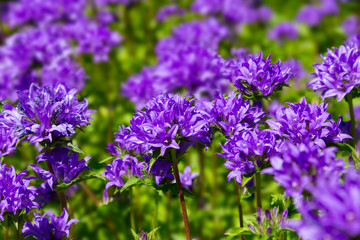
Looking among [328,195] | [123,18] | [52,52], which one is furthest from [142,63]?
[328,195]

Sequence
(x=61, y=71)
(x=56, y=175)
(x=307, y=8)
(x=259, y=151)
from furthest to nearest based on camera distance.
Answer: (x=307, y=8)
(x=61, y=71)
(x=56, y=175)
(x=259, y=151)

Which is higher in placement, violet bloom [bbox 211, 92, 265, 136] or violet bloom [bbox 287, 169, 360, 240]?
violet bloom [bbox 211, 92, 265, 136]

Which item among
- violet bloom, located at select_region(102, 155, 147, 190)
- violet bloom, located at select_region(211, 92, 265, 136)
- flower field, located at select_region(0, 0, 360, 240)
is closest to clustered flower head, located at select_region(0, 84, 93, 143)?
flower field, located at select_region(0, 0, 360, 240)

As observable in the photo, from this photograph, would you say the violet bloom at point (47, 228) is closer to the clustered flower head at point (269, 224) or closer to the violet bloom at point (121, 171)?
the violet bloom at point (121, 171)

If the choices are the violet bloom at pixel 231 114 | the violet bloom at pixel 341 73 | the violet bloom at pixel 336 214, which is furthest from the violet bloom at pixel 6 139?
the violet bloom at pixel 341 73

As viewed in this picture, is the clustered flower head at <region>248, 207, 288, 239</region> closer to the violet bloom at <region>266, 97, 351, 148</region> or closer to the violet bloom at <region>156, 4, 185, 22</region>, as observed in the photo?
the violet bloom at <region>266, 97, 351, 148</region>

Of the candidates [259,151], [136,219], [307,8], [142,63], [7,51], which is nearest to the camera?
[259,151]

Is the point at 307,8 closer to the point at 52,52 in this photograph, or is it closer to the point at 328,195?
the point at 52,52
